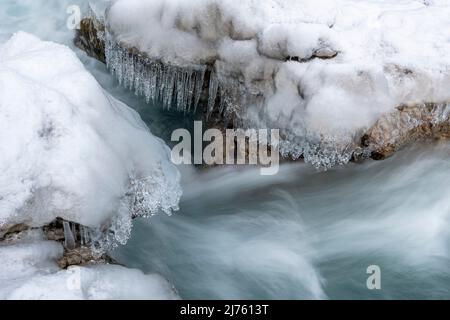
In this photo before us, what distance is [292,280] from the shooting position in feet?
14.9

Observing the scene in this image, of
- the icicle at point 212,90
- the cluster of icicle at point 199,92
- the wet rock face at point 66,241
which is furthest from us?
the icicle at point 212,90

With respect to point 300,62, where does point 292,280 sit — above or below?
below

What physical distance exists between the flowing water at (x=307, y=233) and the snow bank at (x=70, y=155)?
43cm

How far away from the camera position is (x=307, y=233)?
491 cm

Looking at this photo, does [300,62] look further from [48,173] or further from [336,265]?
[48,173]

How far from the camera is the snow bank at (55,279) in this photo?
3510 mm

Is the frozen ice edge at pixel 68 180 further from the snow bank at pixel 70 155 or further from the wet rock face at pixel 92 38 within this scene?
the wet rock face at pixel 92 38

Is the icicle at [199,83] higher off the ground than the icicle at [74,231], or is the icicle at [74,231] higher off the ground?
the icicle at [199,83]

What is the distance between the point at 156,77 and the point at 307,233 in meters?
2.33

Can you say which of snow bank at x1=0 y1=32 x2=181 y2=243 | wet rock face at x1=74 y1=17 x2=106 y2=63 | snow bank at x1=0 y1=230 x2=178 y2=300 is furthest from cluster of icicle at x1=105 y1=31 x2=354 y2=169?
snow bank at x1=0 y1=230 x2=178 y2=300

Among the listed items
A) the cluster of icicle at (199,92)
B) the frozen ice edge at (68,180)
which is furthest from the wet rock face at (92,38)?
the frozen ice edge at (68,180)

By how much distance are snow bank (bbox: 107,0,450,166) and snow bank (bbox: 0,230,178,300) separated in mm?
2029
